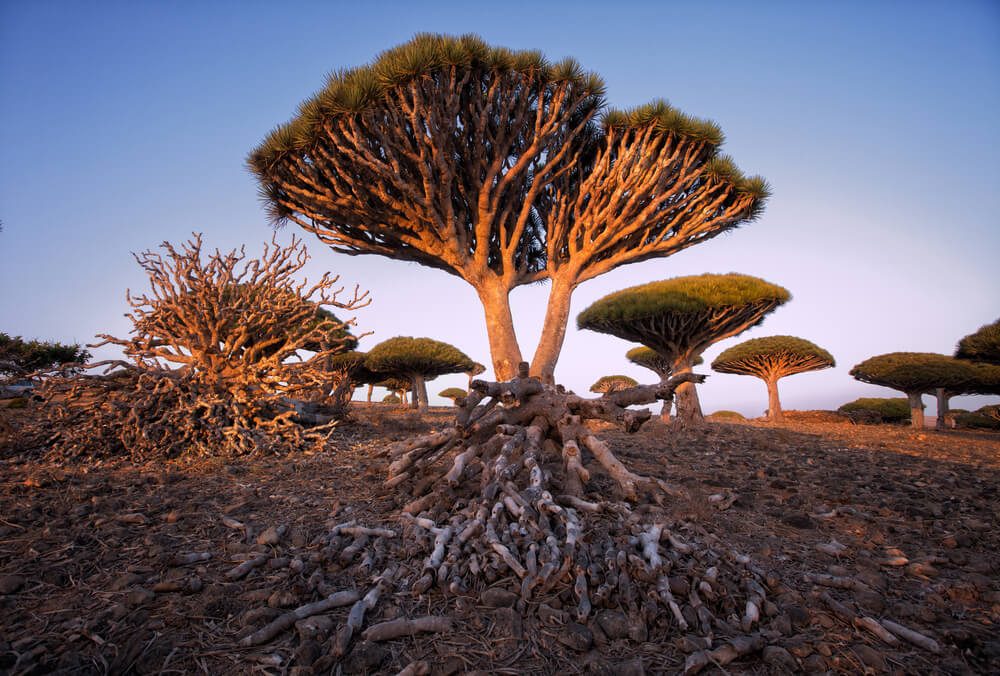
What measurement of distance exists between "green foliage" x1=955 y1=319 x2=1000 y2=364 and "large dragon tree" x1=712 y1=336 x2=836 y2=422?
713 centimetres

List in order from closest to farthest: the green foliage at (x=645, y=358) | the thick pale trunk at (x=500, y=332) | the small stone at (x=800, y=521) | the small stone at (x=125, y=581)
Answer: the small stone at (x=125, y=581)
the small stone at (x=800, y=521)
the thick pale trunk at (x=500, y=332)
the green foliage at (x=645, y=358)

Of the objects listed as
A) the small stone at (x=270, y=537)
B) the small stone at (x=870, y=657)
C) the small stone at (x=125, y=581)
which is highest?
the small stone at (x=270, y=537)

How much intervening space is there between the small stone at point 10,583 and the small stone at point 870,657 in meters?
3.65

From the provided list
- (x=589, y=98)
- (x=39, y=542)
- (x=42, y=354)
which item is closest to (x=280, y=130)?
(x=589, y=98)

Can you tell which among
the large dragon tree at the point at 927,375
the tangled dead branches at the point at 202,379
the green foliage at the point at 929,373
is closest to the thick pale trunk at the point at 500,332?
the tangled dead branches at the point at 202,379

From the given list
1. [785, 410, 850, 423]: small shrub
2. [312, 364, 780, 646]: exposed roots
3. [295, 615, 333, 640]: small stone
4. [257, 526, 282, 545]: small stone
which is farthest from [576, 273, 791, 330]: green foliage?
[295, 615, 333, 640]: small stone

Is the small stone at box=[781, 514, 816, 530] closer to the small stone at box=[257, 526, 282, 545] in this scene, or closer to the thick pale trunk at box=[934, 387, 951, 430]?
the small stone at box=[257, 526, 282, 545]

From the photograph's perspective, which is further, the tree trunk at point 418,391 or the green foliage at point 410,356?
the tree trunk at point 418,391

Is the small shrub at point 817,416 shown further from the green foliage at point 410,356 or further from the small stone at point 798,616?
the small stone at point 798,616

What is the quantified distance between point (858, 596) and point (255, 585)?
286 centimetres

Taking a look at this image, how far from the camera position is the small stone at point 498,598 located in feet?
6.77

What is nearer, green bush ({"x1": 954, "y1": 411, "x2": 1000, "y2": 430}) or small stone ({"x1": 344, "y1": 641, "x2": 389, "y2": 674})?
small stone ({"x1": 344, "y1": 641, "x2": 389, "y2": 674})

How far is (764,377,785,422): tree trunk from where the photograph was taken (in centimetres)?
2569

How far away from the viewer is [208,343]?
6.18 m
